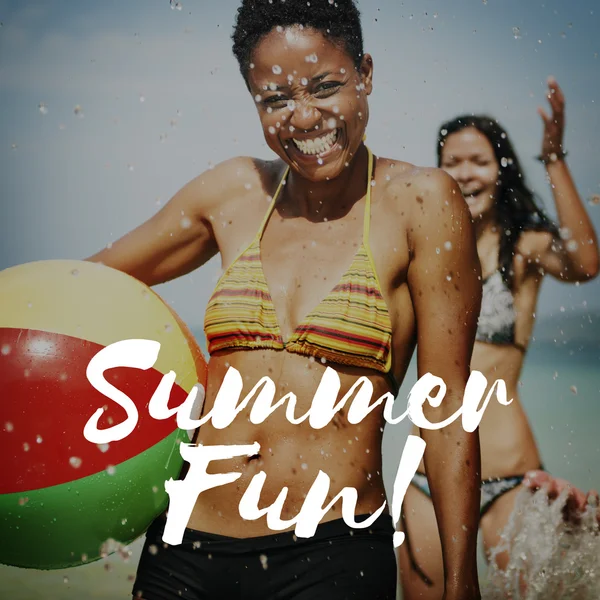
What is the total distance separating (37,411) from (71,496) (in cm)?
20

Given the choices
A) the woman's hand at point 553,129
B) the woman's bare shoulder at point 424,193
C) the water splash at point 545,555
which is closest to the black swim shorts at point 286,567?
the woman's bare shoulder at point 424,193

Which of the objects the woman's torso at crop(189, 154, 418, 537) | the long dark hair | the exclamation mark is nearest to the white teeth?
the woman's torso at crop(189, 154, 418, 537)

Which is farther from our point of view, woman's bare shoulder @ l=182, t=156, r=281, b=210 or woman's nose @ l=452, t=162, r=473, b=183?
woman's nose @ l=452, t=162, r=473, b=183

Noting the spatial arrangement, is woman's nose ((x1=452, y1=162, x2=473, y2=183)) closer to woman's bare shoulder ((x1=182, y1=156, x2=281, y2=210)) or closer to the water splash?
the water splash

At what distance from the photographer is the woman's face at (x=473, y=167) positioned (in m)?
3.78

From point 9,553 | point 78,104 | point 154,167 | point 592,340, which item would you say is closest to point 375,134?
point 154,167

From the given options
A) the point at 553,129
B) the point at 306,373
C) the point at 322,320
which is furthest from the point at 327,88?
the point at 553,129

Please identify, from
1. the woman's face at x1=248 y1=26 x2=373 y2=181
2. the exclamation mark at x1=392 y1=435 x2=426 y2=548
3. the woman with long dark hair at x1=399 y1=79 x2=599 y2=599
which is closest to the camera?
the woman's face at x1=248 y1=26 x2=373 y2=181

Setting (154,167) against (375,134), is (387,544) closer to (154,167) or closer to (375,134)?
(375,134)

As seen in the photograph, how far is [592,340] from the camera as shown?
6523 mm

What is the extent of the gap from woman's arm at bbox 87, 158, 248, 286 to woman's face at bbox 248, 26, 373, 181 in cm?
27

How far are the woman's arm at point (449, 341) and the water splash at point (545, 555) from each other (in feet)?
5.02

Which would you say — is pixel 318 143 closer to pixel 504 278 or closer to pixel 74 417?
pixel 74 417

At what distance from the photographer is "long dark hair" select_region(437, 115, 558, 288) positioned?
12.2ft
